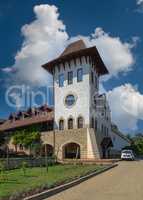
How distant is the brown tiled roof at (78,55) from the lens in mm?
49562

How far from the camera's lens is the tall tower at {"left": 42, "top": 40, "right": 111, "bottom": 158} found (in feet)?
161

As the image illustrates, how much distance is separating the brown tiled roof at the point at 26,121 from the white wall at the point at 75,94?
231cm

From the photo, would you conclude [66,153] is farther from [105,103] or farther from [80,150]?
[105,103]

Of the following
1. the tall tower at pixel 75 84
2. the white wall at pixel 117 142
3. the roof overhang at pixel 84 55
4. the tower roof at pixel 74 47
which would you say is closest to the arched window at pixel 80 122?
the tall tower at pixel 75 84

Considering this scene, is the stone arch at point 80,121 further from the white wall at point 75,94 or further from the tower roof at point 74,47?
the tower roof at point 74,47

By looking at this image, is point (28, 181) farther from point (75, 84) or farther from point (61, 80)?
point (61, 80)

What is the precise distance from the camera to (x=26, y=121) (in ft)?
188

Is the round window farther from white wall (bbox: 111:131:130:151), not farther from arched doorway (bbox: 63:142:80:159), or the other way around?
white wall (bbox: 111:131:130:151)

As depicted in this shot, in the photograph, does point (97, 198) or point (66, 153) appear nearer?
point (97, 198)

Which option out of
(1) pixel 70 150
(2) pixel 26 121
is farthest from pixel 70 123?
(2) pixel 26 121

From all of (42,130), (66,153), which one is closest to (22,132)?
(42,130)

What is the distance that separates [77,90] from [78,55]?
191 inches

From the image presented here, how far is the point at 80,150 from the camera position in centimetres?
4847

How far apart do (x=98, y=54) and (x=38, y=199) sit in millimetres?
39925
